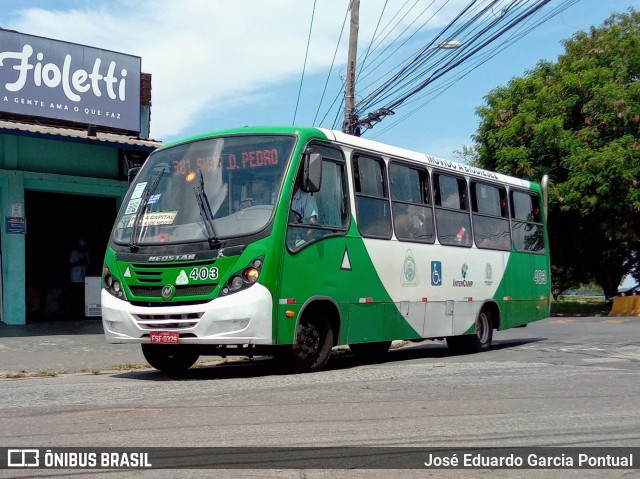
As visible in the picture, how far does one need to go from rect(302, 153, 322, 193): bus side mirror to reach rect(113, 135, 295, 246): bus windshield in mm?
285

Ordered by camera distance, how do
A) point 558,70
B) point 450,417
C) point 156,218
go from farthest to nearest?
1. point 558,70
2. point 156,218
3. point 450,417

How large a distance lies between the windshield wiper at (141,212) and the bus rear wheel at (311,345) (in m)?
2.24

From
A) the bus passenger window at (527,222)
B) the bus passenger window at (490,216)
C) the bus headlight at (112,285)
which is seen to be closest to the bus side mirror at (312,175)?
the bus headlight at (112,285)

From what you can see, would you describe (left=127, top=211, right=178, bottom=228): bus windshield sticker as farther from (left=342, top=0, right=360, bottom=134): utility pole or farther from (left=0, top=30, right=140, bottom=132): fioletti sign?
(left=342, top=0, right=360, bottom=134): utility pole

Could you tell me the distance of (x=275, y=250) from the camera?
968 cm

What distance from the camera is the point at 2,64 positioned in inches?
633

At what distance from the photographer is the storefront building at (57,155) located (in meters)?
16.2

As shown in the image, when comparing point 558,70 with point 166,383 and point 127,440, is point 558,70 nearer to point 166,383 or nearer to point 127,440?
point 166,383

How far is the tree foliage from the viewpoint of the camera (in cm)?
2941

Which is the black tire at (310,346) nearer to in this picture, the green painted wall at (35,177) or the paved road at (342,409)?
the paved road at (342,409)

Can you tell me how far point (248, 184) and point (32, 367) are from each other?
4.47 m

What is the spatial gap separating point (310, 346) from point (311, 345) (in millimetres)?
28

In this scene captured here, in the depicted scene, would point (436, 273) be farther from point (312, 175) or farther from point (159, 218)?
point (159, 218)

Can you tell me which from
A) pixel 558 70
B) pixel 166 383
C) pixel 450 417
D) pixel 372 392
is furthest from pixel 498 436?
pixel 558 70
